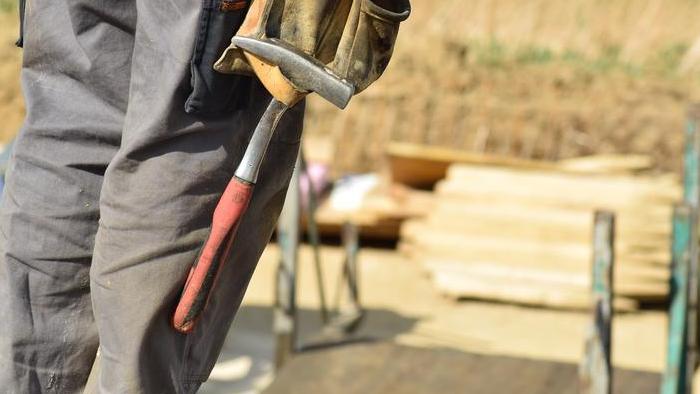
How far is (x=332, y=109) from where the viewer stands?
1172 centimetres

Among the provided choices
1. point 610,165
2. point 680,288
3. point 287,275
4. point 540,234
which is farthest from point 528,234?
point 680,288

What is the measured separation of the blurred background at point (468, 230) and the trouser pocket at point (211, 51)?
1606mm

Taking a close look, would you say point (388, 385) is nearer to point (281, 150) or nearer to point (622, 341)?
point (281, 150)

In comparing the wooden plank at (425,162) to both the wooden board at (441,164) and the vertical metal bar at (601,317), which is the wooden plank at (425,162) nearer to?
the wooden board at (441,164)

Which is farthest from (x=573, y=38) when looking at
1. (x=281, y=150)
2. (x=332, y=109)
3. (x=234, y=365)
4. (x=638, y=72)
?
(x=281, y=150)

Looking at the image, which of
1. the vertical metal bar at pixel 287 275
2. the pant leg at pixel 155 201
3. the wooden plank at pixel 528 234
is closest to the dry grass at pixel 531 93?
the wooden plank at pixel 528 234

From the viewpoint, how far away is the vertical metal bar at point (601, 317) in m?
3.04

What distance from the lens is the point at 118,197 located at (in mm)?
1785

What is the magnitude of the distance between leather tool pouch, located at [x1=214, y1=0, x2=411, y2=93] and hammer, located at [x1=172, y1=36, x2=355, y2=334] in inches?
1.3

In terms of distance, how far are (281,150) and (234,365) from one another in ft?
13.0

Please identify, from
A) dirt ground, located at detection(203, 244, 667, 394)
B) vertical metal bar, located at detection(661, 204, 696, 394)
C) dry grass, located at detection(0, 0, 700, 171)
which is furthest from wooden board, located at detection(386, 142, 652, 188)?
vertical metal bar, located at detection(661, 204, 696, 394)

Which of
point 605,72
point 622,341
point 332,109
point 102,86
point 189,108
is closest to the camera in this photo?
point 189,108

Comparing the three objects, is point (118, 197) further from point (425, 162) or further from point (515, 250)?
point (425, 162)

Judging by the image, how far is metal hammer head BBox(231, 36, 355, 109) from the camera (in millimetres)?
1745
